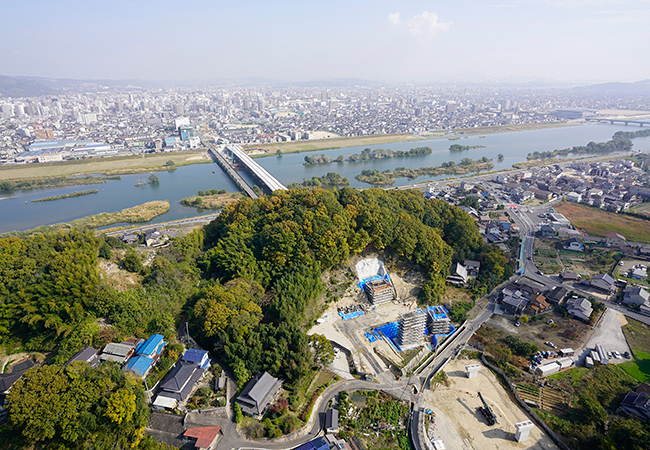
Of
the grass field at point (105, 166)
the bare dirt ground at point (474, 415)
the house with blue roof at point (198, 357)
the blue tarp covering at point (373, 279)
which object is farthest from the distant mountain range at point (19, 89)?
the bare dirt ground at point (474, 415)

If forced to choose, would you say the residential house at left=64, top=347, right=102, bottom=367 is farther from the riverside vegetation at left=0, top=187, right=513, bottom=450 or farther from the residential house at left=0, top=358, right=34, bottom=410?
the residential house at left=0, top=358, right=34, bottom=410

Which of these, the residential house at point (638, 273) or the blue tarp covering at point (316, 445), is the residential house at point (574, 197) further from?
the blue tarp covering at point (316, 445)

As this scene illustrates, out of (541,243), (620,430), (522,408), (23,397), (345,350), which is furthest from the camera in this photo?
(541,243)

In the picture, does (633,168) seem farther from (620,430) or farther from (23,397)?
(23,397)

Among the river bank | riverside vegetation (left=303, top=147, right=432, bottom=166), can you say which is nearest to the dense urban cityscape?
the river bank

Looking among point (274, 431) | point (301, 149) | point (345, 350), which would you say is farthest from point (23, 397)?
point (301, 149)

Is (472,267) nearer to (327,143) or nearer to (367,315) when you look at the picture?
(367,315)
